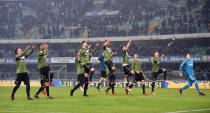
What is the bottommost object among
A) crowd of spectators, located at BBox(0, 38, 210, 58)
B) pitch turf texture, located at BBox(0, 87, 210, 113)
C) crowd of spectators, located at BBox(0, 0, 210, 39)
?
pitch turf texture, located at BBox(0, 87, 210, 113)

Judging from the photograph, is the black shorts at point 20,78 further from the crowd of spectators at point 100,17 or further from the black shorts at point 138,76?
the crowd of spectators at point 100,17

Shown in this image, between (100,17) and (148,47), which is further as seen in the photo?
(100,17)

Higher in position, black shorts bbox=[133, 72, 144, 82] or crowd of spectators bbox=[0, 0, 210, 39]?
crowd of spectators bbox=[0, 0, 210, 39]

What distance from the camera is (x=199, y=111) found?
11.4 meters

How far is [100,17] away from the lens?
1854 inches

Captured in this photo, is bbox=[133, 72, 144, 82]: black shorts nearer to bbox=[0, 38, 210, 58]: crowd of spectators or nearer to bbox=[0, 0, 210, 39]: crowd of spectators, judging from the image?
bbox=[0, 38, 210, 58]: crowd of spectators

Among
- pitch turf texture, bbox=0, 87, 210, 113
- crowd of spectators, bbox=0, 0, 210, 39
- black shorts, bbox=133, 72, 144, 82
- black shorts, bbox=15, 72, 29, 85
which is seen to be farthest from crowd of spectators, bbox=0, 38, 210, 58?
black shorts, bbox=15, 72, 29, 85

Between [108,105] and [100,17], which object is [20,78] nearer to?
[108,105]

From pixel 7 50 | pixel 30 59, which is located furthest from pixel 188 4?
pixel 7 50

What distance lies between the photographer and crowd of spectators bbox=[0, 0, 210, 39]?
134ft

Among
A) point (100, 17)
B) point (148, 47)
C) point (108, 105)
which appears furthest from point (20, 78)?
point (100, 17)

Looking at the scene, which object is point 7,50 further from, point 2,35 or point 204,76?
point 204,76

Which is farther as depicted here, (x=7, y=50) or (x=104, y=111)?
(x=7, y=50)

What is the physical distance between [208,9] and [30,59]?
23.1m
